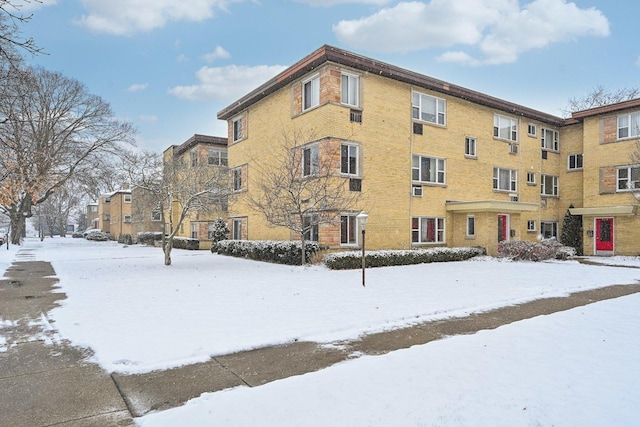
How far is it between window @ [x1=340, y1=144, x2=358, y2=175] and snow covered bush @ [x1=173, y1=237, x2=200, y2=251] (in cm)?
1664

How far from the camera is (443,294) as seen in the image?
10523mm

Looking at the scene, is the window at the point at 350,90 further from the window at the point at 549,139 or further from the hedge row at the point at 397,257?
the window at the point at 549,139

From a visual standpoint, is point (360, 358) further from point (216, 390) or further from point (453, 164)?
point (453, 164)

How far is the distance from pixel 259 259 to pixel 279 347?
46.1 ft

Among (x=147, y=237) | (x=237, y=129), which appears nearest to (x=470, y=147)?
(x=237, y=129)

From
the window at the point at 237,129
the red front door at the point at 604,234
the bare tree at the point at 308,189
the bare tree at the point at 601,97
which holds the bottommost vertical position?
the red front door at the point at 604,234

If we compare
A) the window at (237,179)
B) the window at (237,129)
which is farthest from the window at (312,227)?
the window at (237,129)

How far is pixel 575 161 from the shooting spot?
2742 centimetres

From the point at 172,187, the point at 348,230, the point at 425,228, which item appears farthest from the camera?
the point at 425,228

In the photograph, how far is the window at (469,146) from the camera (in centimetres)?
2241

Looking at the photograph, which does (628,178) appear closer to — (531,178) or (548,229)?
(531,178)

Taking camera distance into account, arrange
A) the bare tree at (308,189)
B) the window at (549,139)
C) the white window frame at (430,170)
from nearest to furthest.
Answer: the bare tree at (308,189), the white window frame at (430,170), the window at (549,139)

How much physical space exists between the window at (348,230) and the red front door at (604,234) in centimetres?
1672

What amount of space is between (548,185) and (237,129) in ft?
67.9
